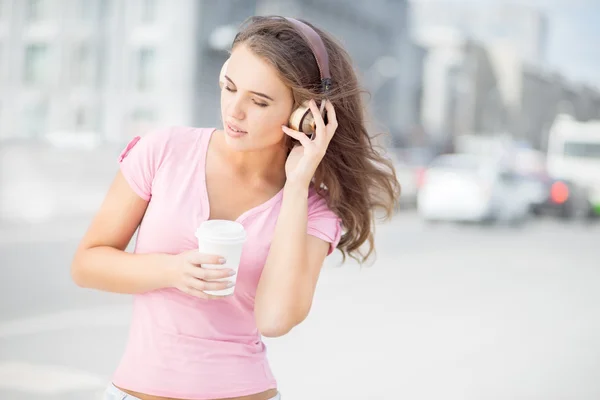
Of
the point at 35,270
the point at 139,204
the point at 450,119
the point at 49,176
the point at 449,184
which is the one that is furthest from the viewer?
the point at 450,119

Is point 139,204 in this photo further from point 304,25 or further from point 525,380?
point 525,380

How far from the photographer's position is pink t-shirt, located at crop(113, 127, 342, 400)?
133 cm

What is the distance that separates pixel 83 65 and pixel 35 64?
1.83 meters

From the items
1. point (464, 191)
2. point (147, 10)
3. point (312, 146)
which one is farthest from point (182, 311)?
point (147, 10)

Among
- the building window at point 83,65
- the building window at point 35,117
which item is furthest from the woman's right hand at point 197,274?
the building window at point 83,65

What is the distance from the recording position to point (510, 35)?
35875 mm

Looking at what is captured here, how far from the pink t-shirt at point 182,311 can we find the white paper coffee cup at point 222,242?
0.10 m

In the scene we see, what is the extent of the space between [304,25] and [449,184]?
1055cm

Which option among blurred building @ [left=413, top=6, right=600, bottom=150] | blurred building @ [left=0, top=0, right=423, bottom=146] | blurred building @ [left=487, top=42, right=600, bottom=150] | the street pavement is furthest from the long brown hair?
blurred building @ [left=413, top=6, right=600, bottom=150]

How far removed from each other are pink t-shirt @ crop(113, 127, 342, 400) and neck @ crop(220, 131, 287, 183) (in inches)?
3.1

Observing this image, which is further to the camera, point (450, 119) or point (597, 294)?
point (450, 119)

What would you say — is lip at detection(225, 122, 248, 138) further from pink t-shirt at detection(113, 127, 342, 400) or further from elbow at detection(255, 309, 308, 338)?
elbow at detection(255, 309, 308, 338)

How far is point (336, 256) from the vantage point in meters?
8.25

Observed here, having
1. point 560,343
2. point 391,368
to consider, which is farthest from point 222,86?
point 560,343
